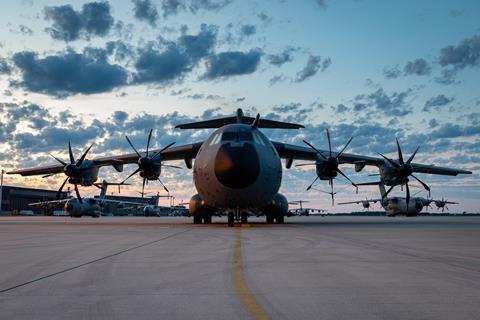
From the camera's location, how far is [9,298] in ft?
18.1

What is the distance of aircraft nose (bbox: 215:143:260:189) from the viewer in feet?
69.3

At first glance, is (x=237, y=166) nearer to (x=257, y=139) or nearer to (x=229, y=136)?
(x=229, y=136)

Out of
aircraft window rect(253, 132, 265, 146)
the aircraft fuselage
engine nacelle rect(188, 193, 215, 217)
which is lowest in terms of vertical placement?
engine nacelle rect(188, 193, 215, 217)

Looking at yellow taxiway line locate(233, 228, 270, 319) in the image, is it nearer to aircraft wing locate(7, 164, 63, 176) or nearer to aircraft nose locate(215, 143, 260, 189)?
aircraft nose locate(215, 143, 260, 189)

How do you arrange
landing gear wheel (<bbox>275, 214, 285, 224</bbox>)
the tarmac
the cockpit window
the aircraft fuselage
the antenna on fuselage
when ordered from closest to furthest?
the tarmac → the aircraft fuselage → the cockpit window → landing gear wheel (<bbox>275, 214, 285, 224</bbox>) → the antenna on fuselage

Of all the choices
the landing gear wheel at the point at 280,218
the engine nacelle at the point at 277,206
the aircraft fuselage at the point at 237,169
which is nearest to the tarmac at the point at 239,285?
the aircraft fuselage at the point at 237,169

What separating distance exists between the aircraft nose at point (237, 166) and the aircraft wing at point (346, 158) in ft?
27.2

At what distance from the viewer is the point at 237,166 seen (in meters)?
21.1

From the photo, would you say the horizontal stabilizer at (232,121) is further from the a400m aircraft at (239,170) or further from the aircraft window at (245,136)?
the aircraft window at (245,136)

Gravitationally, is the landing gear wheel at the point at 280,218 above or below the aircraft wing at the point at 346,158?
below

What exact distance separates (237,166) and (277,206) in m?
8.00

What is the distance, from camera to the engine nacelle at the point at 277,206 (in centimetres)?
2820

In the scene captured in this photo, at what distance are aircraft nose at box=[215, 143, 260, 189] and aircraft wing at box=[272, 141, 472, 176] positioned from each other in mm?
8299

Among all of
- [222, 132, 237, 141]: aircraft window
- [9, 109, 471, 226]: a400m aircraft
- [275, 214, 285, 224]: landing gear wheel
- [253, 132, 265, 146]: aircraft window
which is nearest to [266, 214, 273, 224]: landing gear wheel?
[9, 109, 471, 226]: a400m aircraft
